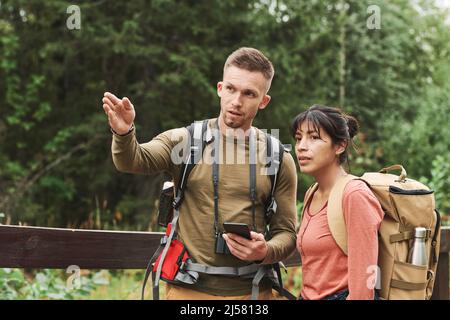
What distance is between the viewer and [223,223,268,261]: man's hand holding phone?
2658 mm

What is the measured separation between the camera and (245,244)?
2670 millimetres

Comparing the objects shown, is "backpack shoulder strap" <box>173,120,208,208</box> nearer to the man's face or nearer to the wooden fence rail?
the man's face

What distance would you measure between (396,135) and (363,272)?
1563 centimetres

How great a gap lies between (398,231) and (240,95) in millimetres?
917

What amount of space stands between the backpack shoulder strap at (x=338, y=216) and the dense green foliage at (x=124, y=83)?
958cm

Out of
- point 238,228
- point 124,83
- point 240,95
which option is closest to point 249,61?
point 240,95

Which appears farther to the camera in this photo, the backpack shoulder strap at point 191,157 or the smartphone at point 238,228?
the backpack shoulder strap at point 191,157

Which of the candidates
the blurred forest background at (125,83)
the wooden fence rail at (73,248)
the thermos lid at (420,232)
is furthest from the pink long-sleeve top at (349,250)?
the blurred forest background at (125,83)

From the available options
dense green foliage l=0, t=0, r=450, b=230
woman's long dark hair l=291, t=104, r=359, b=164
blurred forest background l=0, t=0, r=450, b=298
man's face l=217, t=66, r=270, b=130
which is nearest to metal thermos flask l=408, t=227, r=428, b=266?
woman's long dark hair l=291, t=104, r=359, b=164

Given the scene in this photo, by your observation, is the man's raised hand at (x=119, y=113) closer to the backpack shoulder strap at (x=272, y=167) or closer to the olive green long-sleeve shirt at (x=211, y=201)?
the olive green long-sleeve shirt at (x=211, y=201)

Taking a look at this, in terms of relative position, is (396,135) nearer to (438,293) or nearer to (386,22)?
(386,22)

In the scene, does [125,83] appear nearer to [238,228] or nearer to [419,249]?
[238,228]

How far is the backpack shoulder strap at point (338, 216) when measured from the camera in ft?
8.38

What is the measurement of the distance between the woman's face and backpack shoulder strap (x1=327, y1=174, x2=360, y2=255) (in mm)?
146
